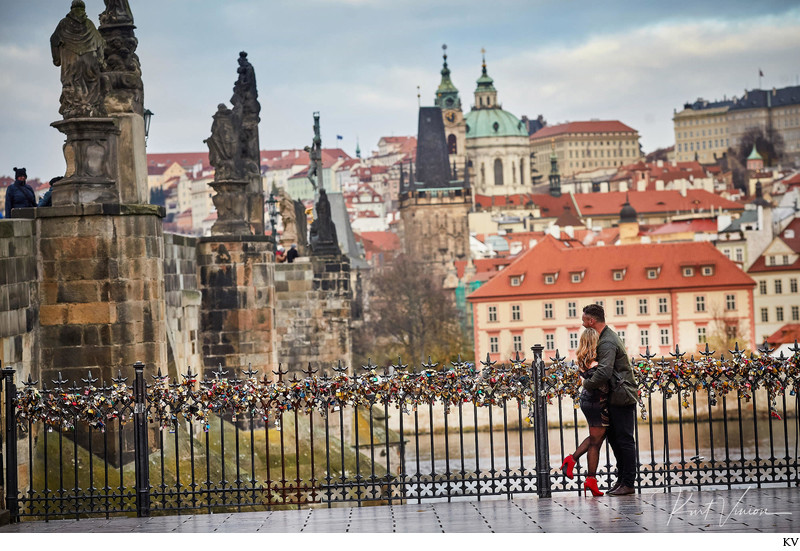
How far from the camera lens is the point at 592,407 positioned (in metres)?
9.49

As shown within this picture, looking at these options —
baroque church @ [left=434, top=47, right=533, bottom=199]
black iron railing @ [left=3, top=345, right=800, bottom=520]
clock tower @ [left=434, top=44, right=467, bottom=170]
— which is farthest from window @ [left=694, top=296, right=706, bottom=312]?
baroque church @ [left=434, top=47, right=533, bottom=199]

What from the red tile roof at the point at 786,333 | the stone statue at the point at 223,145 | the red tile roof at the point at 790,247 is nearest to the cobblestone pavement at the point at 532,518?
the stone statue at the point at 223,145

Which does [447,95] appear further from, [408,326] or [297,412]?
[297,412]


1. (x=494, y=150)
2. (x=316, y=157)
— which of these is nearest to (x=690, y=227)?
(x=494, y=150)

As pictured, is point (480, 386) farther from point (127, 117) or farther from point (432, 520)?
point (127, 117)

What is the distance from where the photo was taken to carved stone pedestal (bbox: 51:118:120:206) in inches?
436

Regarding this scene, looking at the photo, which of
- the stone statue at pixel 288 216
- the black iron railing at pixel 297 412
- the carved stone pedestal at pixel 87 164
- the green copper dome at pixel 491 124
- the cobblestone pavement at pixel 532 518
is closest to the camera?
the cobblestone pavement at pixel 532 518

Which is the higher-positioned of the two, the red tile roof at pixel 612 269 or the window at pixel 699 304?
the red tile roof at pixel 612 269

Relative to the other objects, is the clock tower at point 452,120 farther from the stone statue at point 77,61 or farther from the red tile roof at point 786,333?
the stone statue at point 77,61

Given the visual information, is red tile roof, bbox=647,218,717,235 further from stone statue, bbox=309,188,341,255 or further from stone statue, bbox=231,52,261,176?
stone statue, bbox=231,52,261,176

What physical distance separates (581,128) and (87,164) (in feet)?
581

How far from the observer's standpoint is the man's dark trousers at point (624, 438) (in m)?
9.48

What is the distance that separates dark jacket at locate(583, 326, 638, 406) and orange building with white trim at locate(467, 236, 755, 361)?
55.8 metres

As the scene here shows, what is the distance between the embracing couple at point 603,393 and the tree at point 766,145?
138341mm
